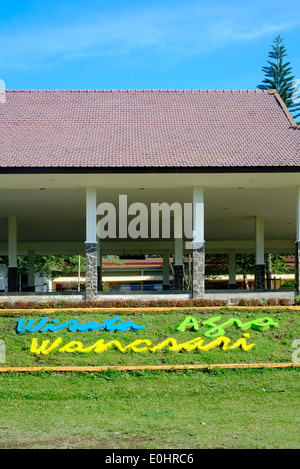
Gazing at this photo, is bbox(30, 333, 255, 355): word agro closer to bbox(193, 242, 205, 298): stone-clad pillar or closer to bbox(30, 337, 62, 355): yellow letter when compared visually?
bbox(30, 337, 62, 355): yellow letter

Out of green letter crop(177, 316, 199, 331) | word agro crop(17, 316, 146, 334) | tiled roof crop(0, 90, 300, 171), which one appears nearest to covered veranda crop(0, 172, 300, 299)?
tiled roof crop(0, 90, 300, 171)

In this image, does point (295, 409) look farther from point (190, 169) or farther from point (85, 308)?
point (190, 169)

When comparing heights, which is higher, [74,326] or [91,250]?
[91,250]

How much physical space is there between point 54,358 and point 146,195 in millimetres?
10149

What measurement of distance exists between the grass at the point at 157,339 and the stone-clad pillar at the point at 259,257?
361 inches

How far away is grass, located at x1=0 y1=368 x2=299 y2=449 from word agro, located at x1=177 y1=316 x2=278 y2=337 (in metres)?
1.94

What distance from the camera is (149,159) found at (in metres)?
18.0

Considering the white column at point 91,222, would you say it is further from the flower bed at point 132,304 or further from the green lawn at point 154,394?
the green lawn at point 154,394

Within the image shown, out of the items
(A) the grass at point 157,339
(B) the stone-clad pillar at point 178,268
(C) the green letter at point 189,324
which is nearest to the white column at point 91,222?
(A) the grass at point 157,339

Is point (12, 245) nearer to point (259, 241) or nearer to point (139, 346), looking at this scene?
point (259, 241)

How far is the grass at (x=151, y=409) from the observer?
25.9 feet

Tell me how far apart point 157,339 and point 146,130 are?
898 centimetres

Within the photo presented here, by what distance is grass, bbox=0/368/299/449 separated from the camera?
7.91m

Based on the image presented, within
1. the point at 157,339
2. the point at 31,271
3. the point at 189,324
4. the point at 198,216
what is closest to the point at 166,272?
the point at 31,271
